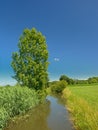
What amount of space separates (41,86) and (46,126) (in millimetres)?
13136

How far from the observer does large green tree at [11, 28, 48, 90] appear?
27.9m

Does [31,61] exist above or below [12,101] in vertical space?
above

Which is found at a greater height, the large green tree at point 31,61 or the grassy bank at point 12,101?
the large green tree at point 31,61

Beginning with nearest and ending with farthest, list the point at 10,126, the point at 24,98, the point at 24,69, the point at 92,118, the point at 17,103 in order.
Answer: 1. the point at 92,118
2. the point at 10,126
3. the point at 17,103
4. the point at 24,98
5. the point at 24,69

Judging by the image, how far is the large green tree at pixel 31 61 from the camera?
2791cm

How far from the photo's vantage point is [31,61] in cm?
2781

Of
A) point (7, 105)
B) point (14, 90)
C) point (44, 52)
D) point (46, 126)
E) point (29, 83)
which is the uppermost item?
point (44, 52)

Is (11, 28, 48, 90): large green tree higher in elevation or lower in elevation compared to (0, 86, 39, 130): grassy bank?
higher

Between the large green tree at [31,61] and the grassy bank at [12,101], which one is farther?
the large green tree at [31,61]

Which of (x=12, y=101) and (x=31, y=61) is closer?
(x=12, y=101)

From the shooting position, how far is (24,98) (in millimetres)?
20625

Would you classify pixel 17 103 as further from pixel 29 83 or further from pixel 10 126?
pixel 29 83

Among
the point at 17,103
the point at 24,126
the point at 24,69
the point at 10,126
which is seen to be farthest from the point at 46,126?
the point at 24,69

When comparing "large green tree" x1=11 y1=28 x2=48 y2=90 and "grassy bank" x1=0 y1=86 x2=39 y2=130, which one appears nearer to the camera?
"grassy bank" x1=0 y1=86 x2=39 y2=130
